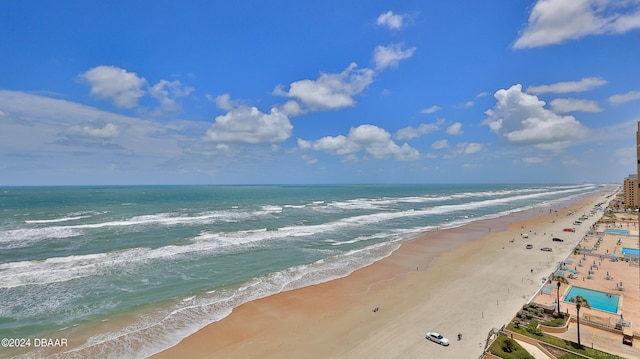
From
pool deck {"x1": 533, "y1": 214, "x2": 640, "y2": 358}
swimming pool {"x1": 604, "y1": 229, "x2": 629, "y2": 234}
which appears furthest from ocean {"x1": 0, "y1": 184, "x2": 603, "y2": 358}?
swimming pool {"x1": 604, "y1": 229, "x2": 629, "y2": 234}

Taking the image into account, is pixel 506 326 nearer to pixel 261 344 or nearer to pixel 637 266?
pixel 261 344

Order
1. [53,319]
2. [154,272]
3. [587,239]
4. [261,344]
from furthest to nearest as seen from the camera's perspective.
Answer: [587,239], [154,272], [53,319], [261,344]

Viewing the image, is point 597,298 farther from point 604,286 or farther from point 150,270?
point 150,270

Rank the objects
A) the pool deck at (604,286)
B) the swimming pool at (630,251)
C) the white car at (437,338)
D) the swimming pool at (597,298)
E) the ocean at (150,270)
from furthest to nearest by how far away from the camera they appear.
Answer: the swimming pool at (630,251), the swimming pool at (597,298), the ocean at (150,270), the pool deck at (604,286), the white car at (437,338)

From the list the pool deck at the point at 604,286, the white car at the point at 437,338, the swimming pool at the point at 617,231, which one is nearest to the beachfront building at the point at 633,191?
the pool deck at the point at 604,286

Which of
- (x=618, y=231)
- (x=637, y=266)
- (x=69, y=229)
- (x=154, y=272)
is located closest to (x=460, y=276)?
(x=637, y=266)

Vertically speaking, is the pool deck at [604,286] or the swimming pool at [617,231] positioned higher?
the swimming pool at [617,231]

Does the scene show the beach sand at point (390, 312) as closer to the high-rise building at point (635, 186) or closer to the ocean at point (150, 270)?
the ocean at point (150, 270)
